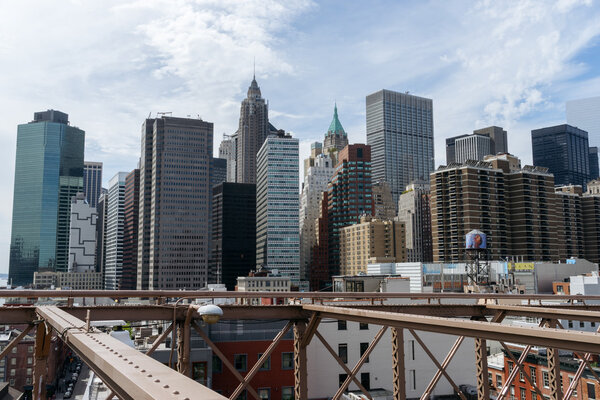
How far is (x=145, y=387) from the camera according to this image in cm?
430

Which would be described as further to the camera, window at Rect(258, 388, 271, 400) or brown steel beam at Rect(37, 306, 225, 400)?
window at Rect(258, 388, 271, 400)

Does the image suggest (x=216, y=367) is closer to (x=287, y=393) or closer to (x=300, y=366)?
(x=287, y=393)

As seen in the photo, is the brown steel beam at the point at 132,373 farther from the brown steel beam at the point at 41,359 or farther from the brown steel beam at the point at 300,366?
the brown steel beam at the point at 300,366

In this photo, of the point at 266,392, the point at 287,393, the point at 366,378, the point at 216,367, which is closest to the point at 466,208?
the point at 366,378

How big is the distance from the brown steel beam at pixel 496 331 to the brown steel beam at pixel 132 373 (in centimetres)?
599

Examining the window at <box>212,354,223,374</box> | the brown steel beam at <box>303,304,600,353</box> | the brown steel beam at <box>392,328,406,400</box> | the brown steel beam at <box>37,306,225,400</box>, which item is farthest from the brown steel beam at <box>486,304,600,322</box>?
the window at <box>212,354,223,374</box>

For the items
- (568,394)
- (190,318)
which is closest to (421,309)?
(568,394)

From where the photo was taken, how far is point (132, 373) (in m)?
4.73

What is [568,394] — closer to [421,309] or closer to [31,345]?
[421,309]

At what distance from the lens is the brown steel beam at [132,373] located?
4160 mm

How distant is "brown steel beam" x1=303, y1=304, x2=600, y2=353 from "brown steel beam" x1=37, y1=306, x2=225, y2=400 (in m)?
5.99

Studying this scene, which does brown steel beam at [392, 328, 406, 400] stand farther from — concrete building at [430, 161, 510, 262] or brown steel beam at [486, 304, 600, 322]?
concrete building at [430, 161, 510, 262]

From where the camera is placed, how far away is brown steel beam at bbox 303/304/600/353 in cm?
766

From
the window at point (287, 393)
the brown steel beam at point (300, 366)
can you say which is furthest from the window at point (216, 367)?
the brown steel beam at point (300, 366)
